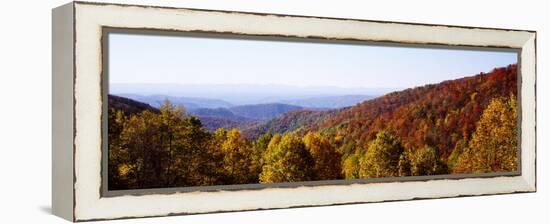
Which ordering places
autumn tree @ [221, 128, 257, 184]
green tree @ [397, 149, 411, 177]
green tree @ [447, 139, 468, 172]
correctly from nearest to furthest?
1. autumn tree @ [221, 128, 257, 184]
2. green tree @ [397, 149, 411, 177]
3. green tree @ [447, 139, 468, 172]

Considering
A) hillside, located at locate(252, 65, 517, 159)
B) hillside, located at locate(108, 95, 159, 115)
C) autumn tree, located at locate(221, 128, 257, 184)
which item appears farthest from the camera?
hillside, located at locate(252, 65, 517, 159)

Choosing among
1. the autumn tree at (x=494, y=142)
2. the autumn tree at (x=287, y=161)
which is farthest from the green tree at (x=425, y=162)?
the autumn tree at (x=287, y=161)

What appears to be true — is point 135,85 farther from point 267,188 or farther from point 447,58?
point 447,58

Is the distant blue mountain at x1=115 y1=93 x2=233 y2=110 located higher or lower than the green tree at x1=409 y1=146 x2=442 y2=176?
higher

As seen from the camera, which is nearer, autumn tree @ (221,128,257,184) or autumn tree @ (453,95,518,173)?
autumn tree @ (221,128,257,184)

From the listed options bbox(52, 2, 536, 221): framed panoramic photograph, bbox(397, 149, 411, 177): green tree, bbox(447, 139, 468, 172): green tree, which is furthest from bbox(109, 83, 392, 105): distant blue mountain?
bbox(447, 139, 468, 172): green tree

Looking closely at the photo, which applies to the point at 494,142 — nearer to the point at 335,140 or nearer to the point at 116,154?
the point at 335,140

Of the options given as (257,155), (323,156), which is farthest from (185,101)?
(323,156)

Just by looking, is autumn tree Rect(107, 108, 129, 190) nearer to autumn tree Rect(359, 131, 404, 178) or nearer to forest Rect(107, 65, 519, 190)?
forest Rect(107, 65, 519, 190)
